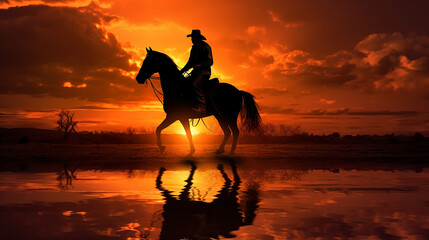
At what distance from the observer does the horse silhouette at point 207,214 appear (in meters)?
4.73

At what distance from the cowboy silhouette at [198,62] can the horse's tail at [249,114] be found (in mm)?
2576

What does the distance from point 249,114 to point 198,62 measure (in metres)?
3.38

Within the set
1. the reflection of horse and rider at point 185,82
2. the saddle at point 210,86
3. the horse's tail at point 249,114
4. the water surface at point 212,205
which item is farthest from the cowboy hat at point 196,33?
the water surface at point 212,205

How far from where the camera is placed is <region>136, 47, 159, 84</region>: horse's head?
47.8 ft

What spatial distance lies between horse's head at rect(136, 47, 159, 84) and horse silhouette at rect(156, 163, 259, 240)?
723 cm

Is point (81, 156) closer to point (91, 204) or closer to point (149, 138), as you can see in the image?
point (91, 204)

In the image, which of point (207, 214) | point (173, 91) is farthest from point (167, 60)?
point (207, 214)

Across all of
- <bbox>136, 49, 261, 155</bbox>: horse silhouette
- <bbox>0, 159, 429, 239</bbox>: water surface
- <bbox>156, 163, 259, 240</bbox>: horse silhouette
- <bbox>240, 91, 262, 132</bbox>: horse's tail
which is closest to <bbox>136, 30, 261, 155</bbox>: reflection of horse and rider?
<bbox>136, 49, 261, 155</bbox>: horse silhouette

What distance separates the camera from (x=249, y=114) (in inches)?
663

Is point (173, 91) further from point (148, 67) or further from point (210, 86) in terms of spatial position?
point (210, 86)

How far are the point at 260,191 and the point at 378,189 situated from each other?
6.87 ft

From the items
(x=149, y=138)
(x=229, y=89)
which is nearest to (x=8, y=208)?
(x=229, y=89)

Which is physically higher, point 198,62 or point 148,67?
point 198,62

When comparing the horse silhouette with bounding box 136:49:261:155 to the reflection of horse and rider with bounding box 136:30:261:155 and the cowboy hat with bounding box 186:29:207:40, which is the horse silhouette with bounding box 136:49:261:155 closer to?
the reflection of horse and rider with bounding box 136:30:261:155
